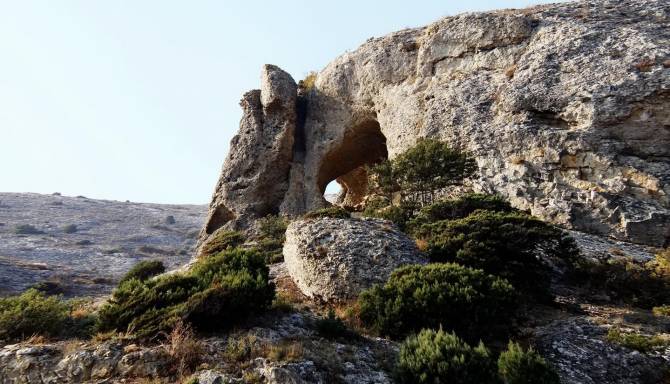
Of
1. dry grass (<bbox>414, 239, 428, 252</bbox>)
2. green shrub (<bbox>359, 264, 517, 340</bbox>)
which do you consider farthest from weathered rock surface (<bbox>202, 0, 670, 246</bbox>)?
green shrub (<bbox>359, 264, 517, 340</bbox>)

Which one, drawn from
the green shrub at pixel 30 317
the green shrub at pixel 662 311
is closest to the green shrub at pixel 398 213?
the green shrub at pixel 662 311

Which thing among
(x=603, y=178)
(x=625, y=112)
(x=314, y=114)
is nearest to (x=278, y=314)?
(x=603, y=178)

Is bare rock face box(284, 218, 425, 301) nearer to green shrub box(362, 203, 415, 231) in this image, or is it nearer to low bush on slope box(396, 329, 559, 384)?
low bush on slope box(396, 329, 559, 384)

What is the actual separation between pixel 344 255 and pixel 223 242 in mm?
14065

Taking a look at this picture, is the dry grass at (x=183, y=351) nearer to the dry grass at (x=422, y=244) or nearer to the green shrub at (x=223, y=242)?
the dry grass at (x=422, y=244)

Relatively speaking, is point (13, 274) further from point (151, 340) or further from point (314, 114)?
point (151, 340)

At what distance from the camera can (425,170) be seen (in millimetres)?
19812

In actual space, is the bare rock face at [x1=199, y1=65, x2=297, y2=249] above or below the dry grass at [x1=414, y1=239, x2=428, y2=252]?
above

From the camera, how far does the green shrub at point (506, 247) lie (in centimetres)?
1275

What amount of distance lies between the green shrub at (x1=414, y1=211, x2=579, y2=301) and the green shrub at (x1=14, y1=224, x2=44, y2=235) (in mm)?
55581

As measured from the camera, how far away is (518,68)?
76.6 ft

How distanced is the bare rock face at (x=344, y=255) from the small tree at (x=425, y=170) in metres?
5.94

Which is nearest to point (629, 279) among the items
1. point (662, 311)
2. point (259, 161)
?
point (662, 311)

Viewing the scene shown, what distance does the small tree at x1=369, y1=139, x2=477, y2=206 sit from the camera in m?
19.8
